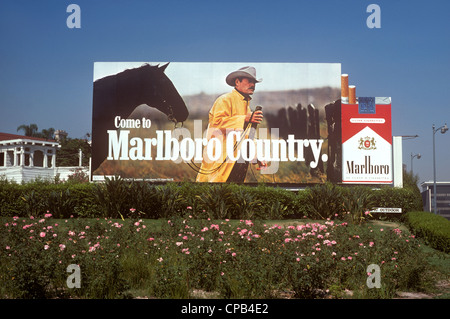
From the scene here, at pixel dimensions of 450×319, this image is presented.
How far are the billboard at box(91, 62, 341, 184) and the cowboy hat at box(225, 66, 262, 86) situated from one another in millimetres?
54

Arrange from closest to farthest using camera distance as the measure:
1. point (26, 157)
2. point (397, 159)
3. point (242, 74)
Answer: point (242, 74) → point (397, 159) → point (26, 157)

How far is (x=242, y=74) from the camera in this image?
82.2 feet

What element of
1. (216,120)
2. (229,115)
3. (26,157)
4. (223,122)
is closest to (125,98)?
(216,120)

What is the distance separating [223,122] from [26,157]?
96.9 feet

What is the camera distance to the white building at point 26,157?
4044 cm

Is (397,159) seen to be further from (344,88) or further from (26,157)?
(26,157)

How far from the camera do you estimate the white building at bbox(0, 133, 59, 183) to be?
4044 cm

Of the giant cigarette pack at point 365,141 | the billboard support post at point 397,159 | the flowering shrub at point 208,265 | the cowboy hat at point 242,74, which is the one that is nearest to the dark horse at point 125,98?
the cowboy hat at point 242,74

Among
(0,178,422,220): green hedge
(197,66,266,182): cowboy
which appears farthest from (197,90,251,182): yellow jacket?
(0,178,422,220): green hedge

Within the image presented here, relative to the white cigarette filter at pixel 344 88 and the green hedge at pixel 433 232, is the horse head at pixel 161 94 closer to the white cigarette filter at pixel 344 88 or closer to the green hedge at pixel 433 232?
the white cigarette filter at pixel 344 88

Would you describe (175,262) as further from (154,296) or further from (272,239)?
(272,239)

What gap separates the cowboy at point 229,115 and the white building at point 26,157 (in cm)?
2113
